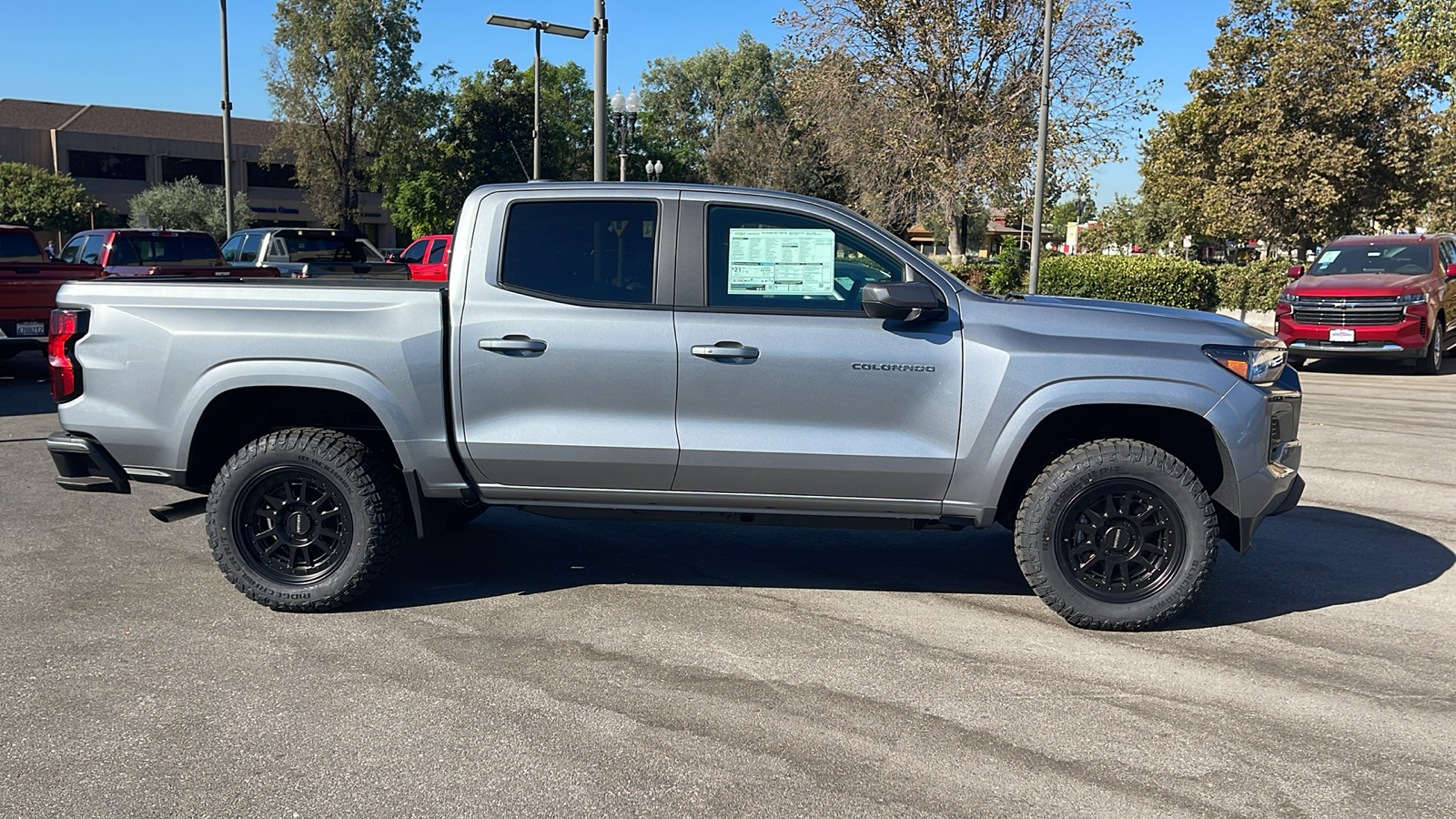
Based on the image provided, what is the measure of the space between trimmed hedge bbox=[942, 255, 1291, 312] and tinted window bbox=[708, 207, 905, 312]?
17.5m

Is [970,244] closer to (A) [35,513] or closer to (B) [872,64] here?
(B) [872,64]

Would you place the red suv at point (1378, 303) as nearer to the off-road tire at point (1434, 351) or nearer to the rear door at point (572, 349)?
the off-road tire at point (1434, 351)

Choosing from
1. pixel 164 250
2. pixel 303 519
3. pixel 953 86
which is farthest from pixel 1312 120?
pixel 303 519

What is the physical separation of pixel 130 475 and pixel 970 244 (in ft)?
338

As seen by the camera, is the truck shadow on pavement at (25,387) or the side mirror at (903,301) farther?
the truck shadow on pavement at (25,387)

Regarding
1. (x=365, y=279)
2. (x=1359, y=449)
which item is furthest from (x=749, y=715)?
(x=1359, y=449)

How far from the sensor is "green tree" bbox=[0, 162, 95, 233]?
55.4 meters

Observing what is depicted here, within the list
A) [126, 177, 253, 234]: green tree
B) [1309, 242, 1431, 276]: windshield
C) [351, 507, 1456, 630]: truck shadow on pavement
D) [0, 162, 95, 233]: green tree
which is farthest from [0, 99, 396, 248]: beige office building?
[351, 507, 1456, 630]: truck shadow on pavement

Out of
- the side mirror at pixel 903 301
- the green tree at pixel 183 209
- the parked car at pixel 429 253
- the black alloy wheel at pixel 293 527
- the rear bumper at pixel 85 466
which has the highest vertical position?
the green tree at pixel 183 209

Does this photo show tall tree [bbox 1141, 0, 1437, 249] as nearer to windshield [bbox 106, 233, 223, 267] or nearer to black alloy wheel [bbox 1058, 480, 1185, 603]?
windshield [bbox 106, 233, 223, 267]

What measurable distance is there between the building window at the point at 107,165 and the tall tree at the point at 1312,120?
62.4m

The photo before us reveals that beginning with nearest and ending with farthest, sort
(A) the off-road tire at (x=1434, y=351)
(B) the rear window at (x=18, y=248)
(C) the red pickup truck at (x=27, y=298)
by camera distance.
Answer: (C) the red pickup truck at (x=27, y=298)
(B) the rear window at (x=18, y=248)
(A) the off-road tire at (x=1434, y=351)

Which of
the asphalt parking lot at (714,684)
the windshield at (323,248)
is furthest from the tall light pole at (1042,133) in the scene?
the asphalt parking lot at (714,684)

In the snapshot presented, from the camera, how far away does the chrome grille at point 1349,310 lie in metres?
15.1
